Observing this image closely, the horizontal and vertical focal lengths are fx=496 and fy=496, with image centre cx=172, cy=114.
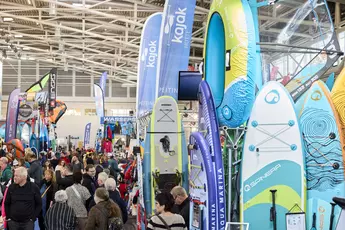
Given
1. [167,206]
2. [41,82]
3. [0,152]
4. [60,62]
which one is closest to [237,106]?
[167,206]

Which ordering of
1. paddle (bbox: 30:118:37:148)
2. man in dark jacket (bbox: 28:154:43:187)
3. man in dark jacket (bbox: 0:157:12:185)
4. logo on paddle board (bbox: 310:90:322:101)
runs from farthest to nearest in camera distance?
paddle (bbox: 30:118:37:148), man in dark jacket (bbox: 28:154:43:187), man in dark jacket (bbox: 0:157:12:185), logo on paddle board (bbox: 310:90:322:101)

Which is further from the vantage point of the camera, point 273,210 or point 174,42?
point 174,42

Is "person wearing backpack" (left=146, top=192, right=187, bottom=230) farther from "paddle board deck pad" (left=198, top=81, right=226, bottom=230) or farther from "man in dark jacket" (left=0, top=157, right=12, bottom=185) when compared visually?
"man in dark jacket" (left=0, top=157, right=12, bottom=185)

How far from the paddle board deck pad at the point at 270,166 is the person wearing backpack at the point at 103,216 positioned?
117 centimetres

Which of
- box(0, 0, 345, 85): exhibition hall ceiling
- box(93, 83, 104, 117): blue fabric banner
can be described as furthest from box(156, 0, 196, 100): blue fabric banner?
box(93, 83, 104, 117): blue fabric banner

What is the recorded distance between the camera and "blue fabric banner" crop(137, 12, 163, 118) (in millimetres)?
8422

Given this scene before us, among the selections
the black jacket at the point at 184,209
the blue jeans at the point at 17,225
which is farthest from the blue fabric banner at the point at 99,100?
the black jacket at the point at 184,209

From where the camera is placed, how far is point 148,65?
856cm

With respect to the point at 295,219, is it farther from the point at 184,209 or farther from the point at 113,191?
the point at 113,191

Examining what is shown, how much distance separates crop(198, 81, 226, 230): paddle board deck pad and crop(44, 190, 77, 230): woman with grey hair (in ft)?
4.55

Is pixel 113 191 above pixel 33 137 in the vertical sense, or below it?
below

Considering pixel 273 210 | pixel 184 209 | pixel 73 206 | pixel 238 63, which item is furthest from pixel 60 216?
pixel 238 63

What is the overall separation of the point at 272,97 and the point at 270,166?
634 millimetres

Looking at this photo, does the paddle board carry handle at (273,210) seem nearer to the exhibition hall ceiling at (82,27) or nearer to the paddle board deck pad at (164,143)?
the paddle board deck pad at (164,143)
